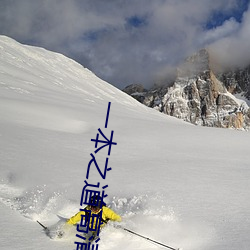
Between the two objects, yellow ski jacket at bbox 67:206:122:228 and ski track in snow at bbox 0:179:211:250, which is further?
yellow ski jacket at bbox 67:206:122:228

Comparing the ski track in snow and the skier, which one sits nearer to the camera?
→ the ski track in snow

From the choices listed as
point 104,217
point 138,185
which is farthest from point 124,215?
point 138,185

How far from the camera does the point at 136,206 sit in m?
6.75

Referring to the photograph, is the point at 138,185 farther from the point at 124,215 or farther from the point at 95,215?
the point at 95,215

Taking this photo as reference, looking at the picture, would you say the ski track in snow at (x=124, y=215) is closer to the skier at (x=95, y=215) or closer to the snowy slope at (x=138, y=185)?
the snowy slope at (x=138, y=185)

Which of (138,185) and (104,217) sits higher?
(138,185)

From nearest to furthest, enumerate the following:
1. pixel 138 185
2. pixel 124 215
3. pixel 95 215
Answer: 1. pixel 95 215
2. pixel 124 215
3. pixel 138 185

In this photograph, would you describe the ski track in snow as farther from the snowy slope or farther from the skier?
the skier

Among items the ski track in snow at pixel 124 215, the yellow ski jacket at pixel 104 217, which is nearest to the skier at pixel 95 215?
the yellow ski jacket at pixel 104 217

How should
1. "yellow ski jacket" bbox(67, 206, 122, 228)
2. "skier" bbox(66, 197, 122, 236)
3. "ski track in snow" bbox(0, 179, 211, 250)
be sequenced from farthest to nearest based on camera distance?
"yellow ski jacket" bbox(67, 206, 122, 228), "skier" bbox(66, 197, 122, 236), "ski track in snow" bbox(0, 179, 211, 250)

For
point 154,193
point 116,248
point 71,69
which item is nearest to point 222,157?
point 154,193

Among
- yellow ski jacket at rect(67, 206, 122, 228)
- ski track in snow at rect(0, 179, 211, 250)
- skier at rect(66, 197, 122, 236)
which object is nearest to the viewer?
ski track in snow at rect(0, 179, 211, 250)

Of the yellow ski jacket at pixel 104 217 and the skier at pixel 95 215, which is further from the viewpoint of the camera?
the yellow ski jacket at pixel 104 217

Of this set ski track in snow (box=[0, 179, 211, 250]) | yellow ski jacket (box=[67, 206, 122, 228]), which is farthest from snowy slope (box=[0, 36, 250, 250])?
yellow ski jacket (box=[67, 206, 122, 228])
